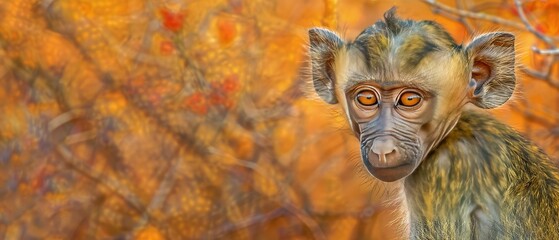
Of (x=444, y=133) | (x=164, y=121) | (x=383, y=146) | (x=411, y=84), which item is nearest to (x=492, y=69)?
(x=444, y=133)

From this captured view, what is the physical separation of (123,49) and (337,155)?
6.51ft

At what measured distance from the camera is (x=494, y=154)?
542cm

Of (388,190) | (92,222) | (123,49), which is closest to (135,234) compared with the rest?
(92,222)

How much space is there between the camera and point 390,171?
518 centimetres

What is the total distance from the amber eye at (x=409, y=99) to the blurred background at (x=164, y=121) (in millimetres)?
4448

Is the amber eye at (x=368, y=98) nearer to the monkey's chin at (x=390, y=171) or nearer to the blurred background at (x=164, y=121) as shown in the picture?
the monkey's chin at (x=390, y=171)

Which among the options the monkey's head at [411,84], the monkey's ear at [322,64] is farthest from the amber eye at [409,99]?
the monkey's ear at [322,64]

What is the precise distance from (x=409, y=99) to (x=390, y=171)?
342 mm

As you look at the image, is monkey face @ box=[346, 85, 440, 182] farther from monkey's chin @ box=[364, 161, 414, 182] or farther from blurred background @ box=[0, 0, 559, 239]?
blurred background @ box=[0, 0, 559, 239]

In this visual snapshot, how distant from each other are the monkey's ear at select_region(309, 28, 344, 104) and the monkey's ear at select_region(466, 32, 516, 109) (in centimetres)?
70

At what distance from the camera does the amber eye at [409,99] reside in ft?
17.3

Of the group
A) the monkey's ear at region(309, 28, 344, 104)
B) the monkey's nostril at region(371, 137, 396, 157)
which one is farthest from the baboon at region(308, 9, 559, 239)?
the monkey's ear at region(309, 28, 344, 104)

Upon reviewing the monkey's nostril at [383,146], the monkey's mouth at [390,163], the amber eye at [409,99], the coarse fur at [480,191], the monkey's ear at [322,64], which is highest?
the monkey's ear at [322,64]

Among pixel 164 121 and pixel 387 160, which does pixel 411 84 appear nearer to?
pixel 387 160
